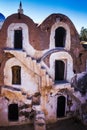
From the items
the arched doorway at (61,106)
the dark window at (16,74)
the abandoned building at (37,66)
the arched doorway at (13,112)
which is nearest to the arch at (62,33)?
the abandoned building at (37,66)

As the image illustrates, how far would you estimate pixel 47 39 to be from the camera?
1834 centimetres

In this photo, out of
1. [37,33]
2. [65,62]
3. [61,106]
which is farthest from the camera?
[61,106]

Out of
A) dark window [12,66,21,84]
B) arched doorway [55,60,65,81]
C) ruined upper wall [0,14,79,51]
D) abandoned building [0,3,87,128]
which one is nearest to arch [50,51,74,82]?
abandoned building [0,3,87,128]

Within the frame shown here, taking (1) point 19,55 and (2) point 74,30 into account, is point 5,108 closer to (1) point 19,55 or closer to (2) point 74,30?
(1) point 19,55

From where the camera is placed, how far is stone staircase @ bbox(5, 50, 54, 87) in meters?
17.4

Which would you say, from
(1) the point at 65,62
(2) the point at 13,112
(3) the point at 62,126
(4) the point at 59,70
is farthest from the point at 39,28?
(3) the point at 62,126

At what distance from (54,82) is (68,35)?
433cm

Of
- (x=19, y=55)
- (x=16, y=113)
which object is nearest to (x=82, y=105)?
(x=16, y=113)

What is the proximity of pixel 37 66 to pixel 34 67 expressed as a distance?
27 centimetres

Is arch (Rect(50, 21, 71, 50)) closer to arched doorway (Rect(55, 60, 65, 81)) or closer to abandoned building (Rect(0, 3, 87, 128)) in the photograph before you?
abandoned building (Rect(0, 3, 87, 128))

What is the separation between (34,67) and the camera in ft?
58.4

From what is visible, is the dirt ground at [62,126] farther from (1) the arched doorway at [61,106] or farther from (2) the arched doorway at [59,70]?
(2) the arched doorway at [59,70]

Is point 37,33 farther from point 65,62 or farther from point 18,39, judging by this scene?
point 65,62

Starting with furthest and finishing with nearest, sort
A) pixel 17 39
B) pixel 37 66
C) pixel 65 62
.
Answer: pixel 65 62, pixel 17 39, pixel 37 66
